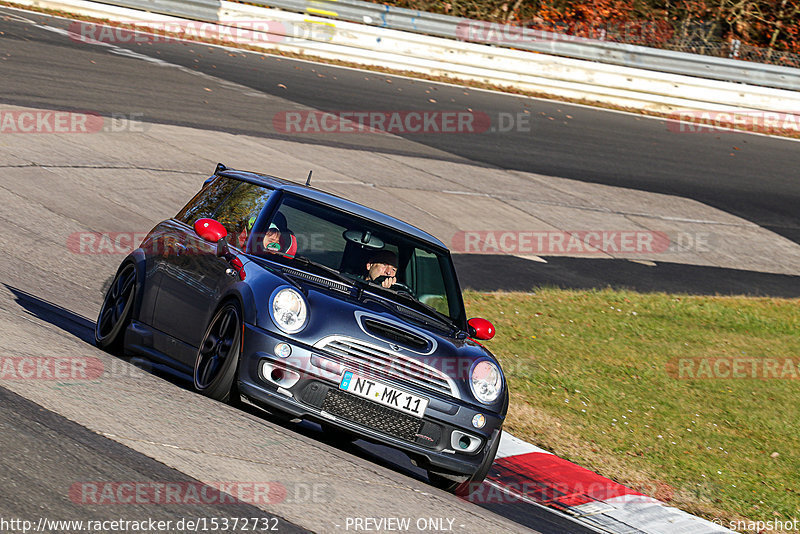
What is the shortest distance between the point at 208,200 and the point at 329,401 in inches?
96.3

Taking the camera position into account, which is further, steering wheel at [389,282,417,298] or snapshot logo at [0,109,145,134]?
snapshot logo at [0,109,145,134]

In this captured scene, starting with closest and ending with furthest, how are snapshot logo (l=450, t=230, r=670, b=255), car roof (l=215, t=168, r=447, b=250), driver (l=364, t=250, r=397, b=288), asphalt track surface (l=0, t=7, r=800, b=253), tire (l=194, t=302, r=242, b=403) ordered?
1. tire (l=194, t=302, r=242, b=403)
2. driver (l=364, t=250, r=397, b=288)
3. car roof (l=215, t=168, r=447, b=250)
4. snapshot logo (l=450, t=230, r=670, b=255)
5. asphalt track surface (l=0, t=7, r=800, b=253)

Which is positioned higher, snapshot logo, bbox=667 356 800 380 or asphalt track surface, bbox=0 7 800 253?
asphalt track surface, bbox=0 7 800 253

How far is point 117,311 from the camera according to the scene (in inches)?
311

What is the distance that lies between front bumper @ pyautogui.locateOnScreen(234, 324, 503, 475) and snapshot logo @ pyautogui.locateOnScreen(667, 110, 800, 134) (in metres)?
19.5

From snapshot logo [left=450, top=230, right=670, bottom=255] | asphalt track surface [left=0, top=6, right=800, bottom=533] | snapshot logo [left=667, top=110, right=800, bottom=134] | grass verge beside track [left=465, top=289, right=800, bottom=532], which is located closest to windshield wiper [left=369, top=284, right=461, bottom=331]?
grass verge beside track [left=465, top=289, right=800, bottom=532]

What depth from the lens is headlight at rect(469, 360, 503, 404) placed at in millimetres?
6398

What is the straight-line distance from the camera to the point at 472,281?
13.4 metres

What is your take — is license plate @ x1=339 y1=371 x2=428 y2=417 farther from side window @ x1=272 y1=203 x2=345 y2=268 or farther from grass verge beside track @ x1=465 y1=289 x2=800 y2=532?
grass verge beside track @ x1=465 y1=289 x2=800 y2=532

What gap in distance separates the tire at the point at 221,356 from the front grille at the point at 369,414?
0.58 metres

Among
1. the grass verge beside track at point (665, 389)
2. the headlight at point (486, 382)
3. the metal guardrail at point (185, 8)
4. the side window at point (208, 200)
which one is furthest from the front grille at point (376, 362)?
the metal guardrail at point (185, 8)

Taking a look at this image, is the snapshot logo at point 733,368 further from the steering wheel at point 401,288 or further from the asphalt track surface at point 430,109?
the asphalt track surface at point 430,109

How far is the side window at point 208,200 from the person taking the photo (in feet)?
25.6

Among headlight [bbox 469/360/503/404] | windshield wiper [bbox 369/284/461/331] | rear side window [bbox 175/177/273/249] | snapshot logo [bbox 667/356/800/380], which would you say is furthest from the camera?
snapshot logo [bbox 667/356/800/380]
